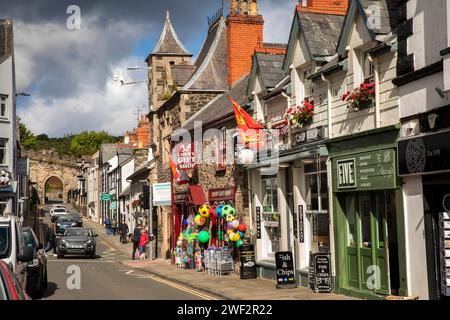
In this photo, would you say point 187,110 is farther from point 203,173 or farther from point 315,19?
point 315,19

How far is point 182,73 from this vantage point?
33031 mm

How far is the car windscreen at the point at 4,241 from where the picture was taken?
44.4 ft

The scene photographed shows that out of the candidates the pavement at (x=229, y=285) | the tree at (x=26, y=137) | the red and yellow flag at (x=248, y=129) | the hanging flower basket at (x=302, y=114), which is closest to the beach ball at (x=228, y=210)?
the pavement at (x=229, y=285)

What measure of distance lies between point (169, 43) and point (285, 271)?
78.6ft

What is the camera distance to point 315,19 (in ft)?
59.7

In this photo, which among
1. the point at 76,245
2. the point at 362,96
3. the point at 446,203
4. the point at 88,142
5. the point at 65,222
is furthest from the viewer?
the point at 88,142

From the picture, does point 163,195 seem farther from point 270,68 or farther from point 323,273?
point 323,273

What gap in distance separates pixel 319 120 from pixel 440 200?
5366mm

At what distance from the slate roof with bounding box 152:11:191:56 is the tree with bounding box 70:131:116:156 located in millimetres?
72515

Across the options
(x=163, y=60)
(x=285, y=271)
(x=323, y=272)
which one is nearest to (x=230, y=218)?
(x=285, y=271)

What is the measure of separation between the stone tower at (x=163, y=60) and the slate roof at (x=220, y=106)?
25.0 ft

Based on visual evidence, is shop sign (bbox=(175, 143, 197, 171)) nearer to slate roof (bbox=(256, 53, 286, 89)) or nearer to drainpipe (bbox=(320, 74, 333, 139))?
slate roof (bbox=(256, 53, 286, 89))

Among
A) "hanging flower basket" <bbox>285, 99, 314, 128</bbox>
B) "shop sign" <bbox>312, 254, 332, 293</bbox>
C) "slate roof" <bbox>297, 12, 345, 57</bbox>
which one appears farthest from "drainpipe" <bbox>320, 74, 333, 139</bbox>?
"shop sign" <bbox>312, 254, 332, 293</bbox>
